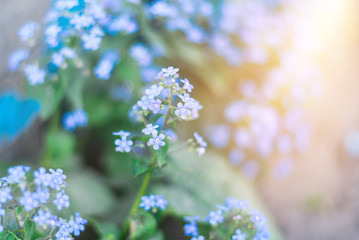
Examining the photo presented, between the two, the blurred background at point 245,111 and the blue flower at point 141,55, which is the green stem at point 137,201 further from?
the blue flower at point 141,55

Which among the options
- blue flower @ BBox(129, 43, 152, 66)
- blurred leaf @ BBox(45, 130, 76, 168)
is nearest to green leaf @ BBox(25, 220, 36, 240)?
blurred leaf @ BBox(45, 130, 76, 168)

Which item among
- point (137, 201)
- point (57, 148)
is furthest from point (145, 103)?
point (57, 148)

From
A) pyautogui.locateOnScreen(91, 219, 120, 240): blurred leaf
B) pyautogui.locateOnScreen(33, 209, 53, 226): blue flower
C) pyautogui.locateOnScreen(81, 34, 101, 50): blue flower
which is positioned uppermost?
pyautogui.locateOnScreen(81, 34, 101, 50): blue flower

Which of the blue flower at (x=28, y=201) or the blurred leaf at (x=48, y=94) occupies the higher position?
the blurred leaf at (x=48, y=94)

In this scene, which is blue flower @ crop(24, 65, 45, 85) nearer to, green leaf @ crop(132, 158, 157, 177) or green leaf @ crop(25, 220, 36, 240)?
green leaf @ crop(132, 158, 157, 177)

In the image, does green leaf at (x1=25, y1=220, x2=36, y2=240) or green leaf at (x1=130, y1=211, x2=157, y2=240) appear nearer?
green leaf at (x1=25, y1=220, x2=36, y2=240)

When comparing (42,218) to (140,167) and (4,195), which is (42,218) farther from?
(140,167)

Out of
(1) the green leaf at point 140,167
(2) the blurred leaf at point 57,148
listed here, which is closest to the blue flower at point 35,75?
(2) the blurred leaf at point 57,148

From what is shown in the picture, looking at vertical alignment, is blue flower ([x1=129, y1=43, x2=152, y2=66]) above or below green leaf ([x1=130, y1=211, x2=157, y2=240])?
above
